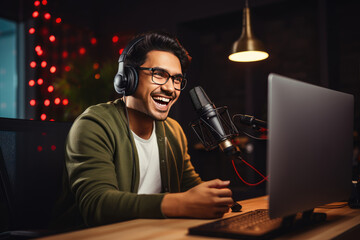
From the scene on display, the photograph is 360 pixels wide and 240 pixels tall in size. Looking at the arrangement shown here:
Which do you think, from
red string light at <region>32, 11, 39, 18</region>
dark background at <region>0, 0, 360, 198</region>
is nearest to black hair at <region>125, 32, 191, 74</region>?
dark background at <region>0, 0, 360, 198</region>

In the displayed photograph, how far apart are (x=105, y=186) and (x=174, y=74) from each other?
56cm

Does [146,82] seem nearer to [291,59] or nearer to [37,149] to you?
[37,149]

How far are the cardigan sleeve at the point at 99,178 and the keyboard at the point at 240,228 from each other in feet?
0.65

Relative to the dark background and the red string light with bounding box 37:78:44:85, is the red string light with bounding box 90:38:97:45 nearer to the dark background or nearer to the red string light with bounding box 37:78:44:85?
the dark background

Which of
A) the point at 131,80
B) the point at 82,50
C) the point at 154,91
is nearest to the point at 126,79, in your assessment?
the point at 131,80

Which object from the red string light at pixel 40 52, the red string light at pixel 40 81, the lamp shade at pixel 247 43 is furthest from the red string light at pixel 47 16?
the lamp shade at pixel 247 43

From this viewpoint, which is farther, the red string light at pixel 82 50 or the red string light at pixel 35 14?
the red string light at pixel 82 50

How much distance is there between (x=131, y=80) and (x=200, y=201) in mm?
620

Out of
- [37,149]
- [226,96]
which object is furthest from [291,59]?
[37,149]

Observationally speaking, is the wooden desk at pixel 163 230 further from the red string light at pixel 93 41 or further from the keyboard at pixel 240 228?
the red string light at pixel 93 41

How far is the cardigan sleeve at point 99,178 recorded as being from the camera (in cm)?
103

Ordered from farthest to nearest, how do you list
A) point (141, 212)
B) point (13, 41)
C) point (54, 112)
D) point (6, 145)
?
point (13, 41) → point (54, 112) → point (6, 145) → point (141, 212)

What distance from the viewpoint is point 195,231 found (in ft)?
2.71

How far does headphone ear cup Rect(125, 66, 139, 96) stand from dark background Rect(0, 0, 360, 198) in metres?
0.75
